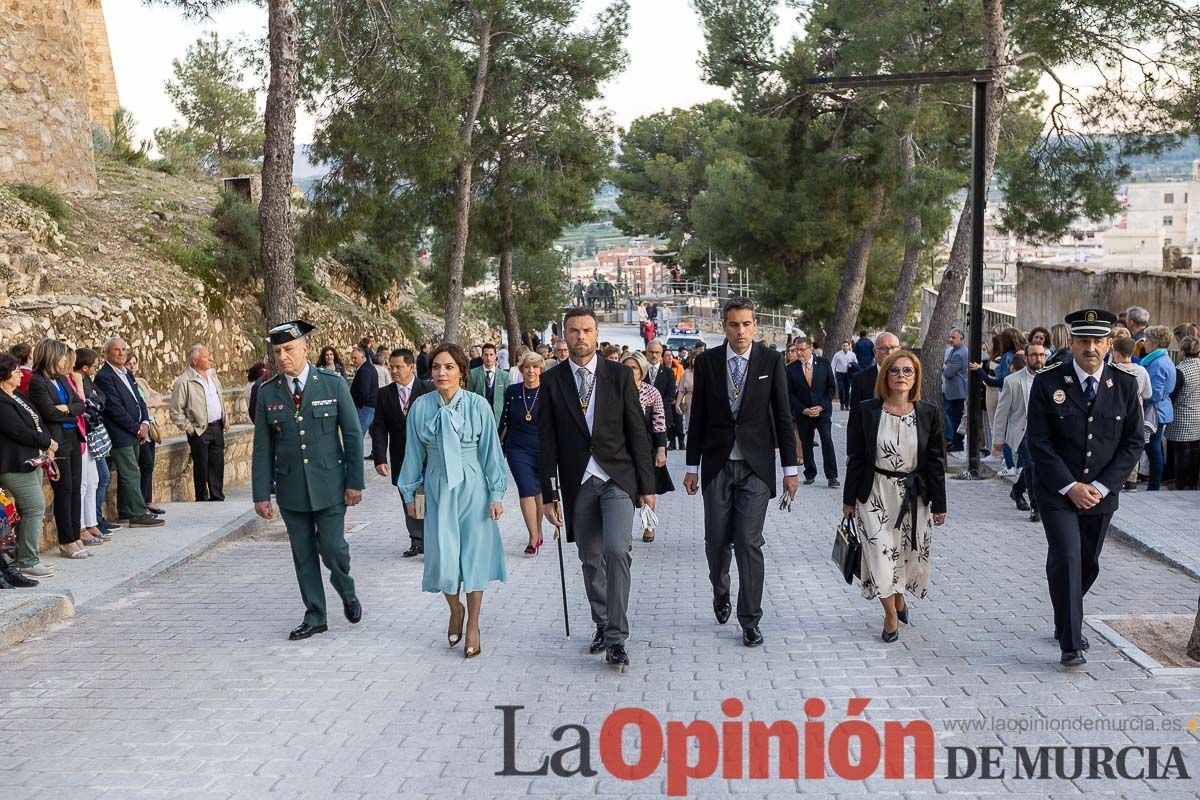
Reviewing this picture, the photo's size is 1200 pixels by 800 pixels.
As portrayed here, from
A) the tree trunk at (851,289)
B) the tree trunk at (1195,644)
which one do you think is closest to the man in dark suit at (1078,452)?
the tree trunk at (1195,644)

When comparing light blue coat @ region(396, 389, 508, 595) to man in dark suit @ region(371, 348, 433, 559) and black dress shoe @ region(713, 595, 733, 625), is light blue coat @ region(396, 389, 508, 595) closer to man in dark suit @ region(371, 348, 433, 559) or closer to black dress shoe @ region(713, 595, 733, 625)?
black dress shoe @ region(713, 595, 733, 625)

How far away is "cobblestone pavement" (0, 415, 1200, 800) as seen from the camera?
5145 millimetres

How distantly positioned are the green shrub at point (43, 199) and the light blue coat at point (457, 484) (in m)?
14.3

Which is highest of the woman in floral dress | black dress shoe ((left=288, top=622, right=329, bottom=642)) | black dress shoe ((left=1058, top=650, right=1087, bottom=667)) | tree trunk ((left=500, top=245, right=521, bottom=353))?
tree trunk ((left=500, top=245, right=521, bottom=353))

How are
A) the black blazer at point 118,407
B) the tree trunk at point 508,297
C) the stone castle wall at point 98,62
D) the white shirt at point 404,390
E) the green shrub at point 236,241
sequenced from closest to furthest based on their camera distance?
1. the white shirt at point 404,390
2. the black blazer at point 118,407
3. the green shrub at point 236,241
4. the stone castle wall at point 98,62
5. the tree trunk at point 508,297

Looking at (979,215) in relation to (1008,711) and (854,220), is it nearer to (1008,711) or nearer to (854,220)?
(1008,711)

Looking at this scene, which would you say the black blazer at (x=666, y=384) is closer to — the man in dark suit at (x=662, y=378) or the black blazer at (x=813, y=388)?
the man in dark suit at (x=662, y=378)

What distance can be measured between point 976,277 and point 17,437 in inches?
433

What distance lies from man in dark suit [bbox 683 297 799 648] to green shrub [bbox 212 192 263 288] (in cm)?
1570

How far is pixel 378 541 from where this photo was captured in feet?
37.3

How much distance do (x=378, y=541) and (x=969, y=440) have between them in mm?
7543

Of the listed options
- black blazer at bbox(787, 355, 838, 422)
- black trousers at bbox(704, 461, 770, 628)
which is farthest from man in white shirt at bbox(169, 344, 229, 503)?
black trousers at bbox(704, 461, 770, 628)

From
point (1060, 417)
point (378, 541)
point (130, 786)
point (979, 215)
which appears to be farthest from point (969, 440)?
point (130, 786)

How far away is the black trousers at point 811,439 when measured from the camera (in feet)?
45.7
